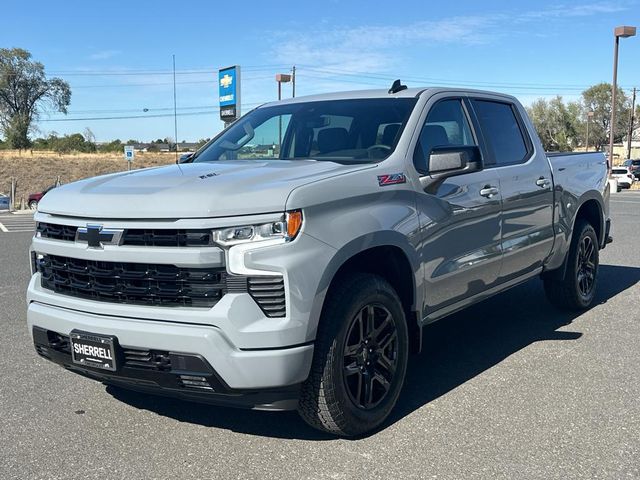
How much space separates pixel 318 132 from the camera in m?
4.59

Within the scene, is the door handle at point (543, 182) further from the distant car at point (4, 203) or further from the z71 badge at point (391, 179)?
the distant car at point (4, 203)

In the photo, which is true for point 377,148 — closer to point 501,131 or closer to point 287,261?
point 287,261

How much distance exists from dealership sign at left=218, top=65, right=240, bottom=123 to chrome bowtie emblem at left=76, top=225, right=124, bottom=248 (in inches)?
727

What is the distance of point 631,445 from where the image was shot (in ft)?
11.3

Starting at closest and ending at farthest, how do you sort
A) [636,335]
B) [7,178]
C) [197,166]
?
[197,166], [636,335], [7,178]

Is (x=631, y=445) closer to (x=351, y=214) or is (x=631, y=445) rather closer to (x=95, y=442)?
(x=351, y=214)

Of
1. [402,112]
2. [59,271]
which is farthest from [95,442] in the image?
[402,112]

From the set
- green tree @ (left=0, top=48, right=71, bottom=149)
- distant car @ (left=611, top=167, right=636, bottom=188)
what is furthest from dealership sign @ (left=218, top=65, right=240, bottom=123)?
green tree @ (left=0, top=48, right=71, bottom=149)

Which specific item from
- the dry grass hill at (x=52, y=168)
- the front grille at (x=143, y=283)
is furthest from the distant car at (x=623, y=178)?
the front grille at (x=143, y=283)

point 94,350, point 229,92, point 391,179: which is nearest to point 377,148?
point 391,179

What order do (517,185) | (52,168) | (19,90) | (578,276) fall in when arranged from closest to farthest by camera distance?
(517,185) < (578,276) < (52,168) < (19,90)

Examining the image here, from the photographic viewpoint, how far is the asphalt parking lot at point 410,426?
324cm

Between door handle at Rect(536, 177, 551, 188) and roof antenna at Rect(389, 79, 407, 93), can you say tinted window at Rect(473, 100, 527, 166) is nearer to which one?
door handle at Rect(536, 177, 551, 188)

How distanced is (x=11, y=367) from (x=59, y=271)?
1.70 m
